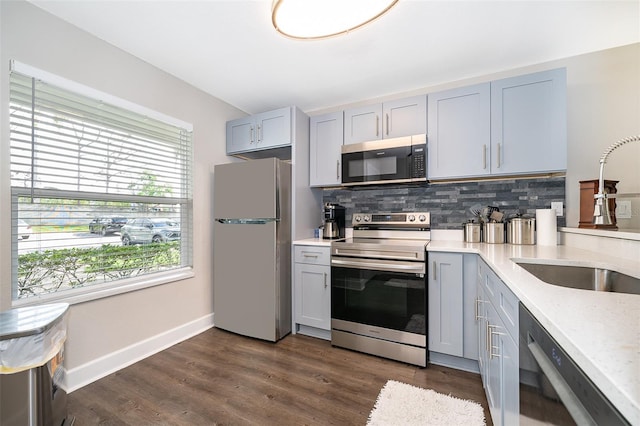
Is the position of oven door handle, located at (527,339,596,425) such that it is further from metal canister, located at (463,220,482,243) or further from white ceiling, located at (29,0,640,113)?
white ceiling, located at (29,0,640,113)

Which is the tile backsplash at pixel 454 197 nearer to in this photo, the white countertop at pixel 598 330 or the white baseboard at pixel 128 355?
the white countertop at pixel 598 330

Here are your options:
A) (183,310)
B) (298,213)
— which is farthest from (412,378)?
(183,310)

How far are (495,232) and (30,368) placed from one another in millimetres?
3085

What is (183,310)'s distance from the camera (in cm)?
264

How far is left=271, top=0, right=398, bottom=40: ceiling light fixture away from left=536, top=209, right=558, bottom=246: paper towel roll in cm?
191

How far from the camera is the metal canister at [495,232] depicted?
2299 millimetres

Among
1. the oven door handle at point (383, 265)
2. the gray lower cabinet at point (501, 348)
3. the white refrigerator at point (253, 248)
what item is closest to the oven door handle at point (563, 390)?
the gray lower cabinet at point (501, 348)

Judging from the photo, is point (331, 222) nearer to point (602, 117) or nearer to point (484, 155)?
point (484, 155)

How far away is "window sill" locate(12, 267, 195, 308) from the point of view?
1.73 meters

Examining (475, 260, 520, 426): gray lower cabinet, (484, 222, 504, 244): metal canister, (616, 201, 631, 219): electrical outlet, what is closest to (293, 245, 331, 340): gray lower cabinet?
(475, 260, 520, 426): gray lower cabinet

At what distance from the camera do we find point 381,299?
7.33ft

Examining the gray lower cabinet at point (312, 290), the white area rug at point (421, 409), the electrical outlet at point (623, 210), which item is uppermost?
the electrical outlet at point (623, 210)

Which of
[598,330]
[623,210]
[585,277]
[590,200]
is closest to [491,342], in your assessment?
[585,277]

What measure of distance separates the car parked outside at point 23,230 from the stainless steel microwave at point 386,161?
2.36 meters
